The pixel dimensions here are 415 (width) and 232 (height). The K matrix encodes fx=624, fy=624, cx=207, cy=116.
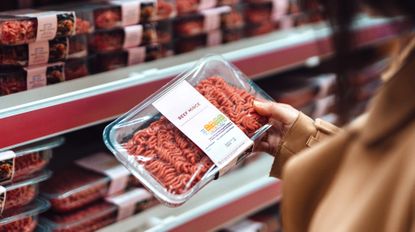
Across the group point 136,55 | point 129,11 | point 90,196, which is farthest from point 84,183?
point 129,11

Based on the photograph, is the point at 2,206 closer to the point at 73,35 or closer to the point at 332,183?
the point at 73,35

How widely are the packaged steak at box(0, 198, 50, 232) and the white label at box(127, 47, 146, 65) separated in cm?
50

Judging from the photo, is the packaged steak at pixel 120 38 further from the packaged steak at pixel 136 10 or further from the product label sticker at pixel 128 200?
the product label sticker at pixel 128 200

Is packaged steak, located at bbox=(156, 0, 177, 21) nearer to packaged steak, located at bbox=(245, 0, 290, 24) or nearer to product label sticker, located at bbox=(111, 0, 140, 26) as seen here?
product label sticker, located at bbox=(111, 0, 140, 26)

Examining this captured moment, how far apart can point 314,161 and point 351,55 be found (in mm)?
217

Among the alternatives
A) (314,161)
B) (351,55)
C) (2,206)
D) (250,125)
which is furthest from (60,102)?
(351,55)

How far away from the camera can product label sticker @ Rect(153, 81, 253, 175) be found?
1.56 metres

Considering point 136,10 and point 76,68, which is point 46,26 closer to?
point 76,68

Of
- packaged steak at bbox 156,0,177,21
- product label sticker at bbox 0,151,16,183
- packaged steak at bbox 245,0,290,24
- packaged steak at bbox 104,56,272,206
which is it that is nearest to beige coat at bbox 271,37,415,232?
packaged steak at bbox 104,56,272,206

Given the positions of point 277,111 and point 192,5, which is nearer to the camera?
point 277,111

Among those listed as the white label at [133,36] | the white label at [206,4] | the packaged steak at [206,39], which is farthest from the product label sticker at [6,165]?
the white label at [206,4]

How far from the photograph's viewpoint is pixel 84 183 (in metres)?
1.84

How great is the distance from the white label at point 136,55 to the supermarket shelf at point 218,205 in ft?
1.53

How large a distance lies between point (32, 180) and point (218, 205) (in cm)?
64
